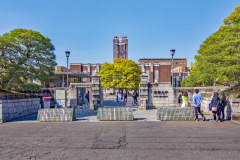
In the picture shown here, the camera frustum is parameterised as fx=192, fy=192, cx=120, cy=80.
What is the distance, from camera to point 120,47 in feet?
371

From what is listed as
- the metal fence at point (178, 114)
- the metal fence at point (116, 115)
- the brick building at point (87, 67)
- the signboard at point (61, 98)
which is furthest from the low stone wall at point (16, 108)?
the brick building at point (87, 67)

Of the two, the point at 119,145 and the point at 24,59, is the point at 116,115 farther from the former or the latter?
the point at 24,59

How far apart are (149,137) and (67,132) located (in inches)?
131

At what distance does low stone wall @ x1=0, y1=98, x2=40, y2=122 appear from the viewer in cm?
1075

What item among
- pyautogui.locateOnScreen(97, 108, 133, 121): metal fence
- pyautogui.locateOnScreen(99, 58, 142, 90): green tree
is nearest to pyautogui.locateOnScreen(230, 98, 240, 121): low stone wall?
pyautogui.locateOnScreen(97, 108, 133, 121): metal fence

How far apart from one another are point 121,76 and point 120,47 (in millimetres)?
72874

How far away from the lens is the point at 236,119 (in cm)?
1062

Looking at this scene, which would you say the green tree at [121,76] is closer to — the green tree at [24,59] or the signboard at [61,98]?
the green tree at [24,59]

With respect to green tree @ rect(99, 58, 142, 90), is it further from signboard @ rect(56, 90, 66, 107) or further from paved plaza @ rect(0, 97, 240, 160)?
paved plaza @ rect(0, 97, 240, 160)

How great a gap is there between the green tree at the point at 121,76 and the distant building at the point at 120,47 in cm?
6823

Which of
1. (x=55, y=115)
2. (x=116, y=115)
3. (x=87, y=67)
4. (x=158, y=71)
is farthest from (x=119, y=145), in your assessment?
(x=158, y=71)

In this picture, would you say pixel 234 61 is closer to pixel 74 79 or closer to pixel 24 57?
pixel 24 57

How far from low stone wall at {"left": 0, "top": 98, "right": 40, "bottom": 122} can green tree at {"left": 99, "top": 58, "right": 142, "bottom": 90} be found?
1095 inches

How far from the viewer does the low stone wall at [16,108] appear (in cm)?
1075
